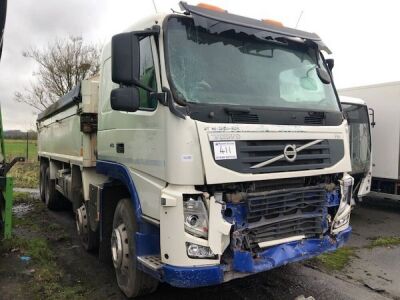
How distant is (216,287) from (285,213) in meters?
1.41

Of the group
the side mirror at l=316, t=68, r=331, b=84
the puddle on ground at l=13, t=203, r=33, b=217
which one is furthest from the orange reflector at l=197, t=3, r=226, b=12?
the puddle on ground at l=13, t=203, r=33, b=217

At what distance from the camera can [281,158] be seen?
12.3 ft

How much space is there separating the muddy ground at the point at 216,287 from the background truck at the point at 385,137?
2315 mm

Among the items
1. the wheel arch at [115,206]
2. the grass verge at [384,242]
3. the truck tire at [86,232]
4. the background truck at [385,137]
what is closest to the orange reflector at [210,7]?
the wheel arch at [115,206]

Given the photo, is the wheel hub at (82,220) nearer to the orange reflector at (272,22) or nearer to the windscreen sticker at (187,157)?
the windscreen sticker at (187,157)

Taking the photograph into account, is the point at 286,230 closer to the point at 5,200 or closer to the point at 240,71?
the point at 240,71

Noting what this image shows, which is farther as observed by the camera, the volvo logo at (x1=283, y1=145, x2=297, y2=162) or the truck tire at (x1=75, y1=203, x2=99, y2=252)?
the truck tire at (x1=75, y1=203, x2=99, y2=252)

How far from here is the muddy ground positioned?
4621 mm

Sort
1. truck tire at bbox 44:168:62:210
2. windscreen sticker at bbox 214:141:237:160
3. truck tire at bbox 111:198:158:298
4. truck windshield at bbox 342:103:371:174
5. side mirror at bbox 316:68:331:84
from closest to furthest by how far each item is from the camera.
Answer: windscreen sticker at bbox 214:141:237:160 < truck tire at bbox 111:198:158:298 < side mirror at bbox 316:68:331:84 < truck windshield at bbox 342:103:371:174 < truck tire at bbox 44:168:62:210

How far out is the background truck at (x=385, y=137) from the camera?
947 centimetres

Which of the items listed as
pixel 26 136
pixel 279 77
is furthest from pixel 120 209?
pixel 26 136

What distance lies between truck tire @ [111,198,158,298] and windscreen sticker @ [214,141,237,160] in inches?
48.7

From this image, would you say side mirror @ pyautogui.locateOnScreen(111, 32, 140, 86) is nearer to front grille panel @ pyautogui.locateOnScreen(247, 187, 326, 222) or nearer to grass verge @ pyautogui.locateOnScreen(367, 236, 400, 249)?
front grille panel @ pyautogui.locateOnScreen(247, 187, 326, 222)

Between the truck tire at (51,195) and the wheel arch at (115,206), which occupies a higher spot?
the wheel arch at (115,206)
